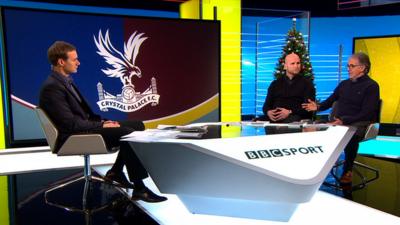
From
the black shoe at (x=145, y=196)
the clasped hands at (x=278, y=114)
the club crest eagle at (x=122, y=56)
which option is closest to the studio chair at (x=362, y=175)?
the clasped hands at (x=278, y=114)

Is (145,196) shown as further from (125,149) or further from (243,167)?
(243,167)

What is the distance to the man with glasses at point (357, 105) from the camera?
384 centimetres

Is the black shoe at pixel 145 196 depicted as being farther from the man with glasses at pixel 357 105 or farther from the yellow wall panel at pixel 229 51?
the yellow wall panel at pixel 229 51

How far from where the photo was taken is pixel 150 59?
5.53 metres

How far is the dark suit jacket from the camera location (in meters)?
3.02

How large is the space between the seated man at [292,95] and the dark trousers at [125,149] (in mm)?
1394

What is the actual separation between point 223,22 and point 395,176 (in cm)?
341

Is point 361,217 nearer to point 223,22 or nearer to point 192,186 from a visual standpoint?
point 192,186

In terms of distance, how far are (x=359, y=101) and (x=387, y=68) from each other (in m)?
3.83

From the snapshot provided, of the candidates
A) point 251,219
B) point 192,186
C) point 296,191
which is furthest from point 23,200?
point 296,191

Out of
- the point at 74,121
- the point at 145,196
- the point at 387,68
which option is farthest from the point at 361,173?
the point at 387,68

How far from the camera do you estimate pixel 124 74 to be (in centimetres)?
536

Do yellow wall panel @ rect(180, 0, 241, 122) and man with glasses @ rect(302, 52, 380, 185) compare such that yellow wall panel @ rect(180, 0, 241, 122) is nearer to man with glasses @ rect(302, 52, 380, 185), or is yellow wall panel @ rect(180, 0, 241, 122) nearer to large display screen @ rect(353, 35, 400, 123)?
man with glasses @ rect(302, 52, 380, 185)

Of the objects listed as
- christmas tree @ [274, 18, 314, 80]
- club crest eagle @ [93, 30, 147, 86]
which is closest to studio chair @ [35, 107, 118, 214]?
club crest eagle @ [93, 30, 147, 86]
